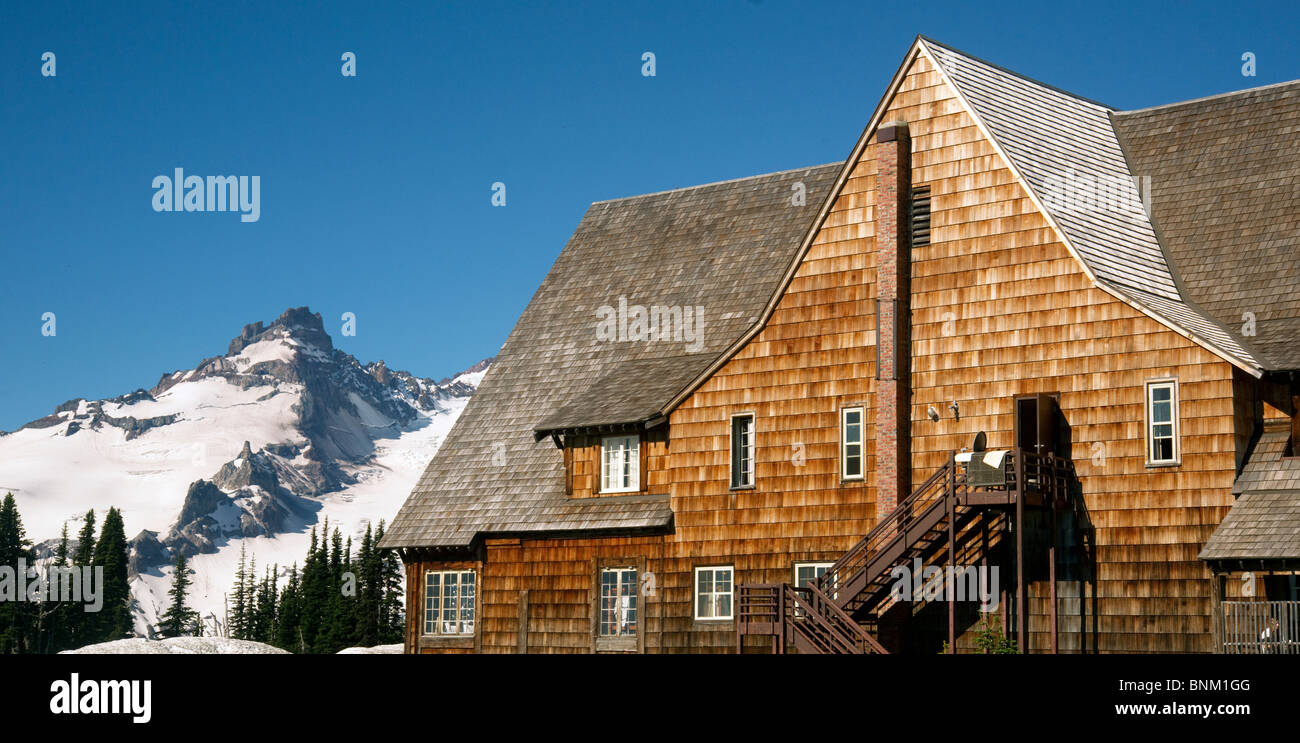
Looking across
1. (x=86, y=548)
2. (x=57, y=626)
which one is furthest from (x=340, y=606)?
(x=86, y=548)

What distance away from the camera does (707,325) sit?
40.4m

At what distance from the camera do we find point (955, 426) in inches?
1238

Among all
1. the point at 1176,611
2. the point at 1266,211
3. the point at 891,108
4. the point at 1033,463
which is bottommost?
the point at 1176,611

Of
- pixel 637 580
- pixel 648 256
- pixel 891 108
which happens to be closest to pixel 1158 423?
pixel 891 108

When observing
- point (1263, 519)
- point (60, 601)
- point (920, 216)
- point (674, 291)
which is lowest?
point (60, 601)

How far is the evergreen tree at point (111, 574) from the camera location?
181625mm

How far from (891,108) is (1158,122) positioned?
758 cm

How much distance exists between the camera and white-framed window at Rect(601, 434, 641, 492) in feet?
122

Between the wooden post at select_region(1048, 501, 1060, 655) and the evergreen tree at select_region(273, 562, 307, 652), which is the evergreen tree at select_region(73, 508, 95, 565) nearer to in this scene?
the evergreen tree at select_region(273, 562, 307, 652)

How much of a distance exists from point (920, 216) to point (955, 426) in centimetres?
485

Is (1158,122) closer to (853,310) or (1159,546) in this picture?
(853,310)

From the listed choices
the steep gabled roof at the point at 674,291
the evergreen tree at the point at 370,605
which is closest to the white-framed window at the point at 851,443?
the steep gabled roof at the point at 674,291

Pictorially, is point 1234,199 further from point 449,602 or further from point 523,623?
point 449,602
